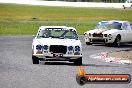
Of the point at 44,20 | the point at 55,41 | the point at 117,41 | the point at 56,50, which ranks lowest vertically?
the point at 117,41

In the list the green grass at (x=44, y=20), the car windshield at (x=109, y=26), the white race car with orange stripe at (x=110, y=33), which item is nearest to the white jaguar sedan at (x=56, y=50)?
the white race car with orange stripe at (x=110, y=33)

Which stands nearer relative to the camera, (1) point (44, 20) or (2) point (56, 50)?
(2) point (56, 50)

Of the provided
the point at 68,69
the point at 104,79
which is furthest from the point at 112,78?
the point at 68,69

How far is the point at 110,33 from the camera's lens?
28969mm

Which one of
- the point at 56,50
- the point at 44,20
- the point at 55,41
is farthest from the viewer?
the point at 44,20

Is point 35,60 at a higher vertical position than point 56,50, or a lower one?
lower

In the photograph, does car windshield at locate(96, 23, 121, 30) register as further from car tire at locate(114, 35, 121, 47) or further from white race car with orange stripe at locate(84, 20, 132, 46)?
car tire at locate(114, 35, 121, 47)

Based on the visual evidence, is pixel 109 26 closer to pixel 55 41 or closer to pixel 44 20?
pixel 55 41

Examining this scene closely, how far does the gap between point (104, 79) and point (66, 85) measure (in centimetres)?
494

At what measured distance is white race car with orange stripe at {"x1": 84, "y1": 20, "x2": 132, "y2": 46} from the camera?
28.9 metres

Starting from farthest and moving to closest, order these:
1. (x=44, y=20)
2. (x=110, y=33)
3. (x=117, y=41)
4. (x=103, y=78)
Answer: (x=44, y=20) → (x=117, y=41) → (x=110, y=33) → (x=103, y=78)

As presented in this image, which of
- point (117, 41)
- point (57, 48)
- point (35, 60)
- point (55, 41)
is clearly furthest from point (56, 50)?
point (117, 41)

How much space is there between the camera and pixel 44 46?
16.8m

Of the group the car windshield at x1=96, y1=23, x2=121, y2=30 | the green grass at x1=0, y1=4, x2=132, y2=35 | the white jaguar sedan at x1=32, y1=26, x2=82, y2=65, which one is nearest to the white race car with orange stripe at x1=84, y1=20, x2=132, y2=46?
the car windshield at x1=96, y1=23, x2=121, y2=30
